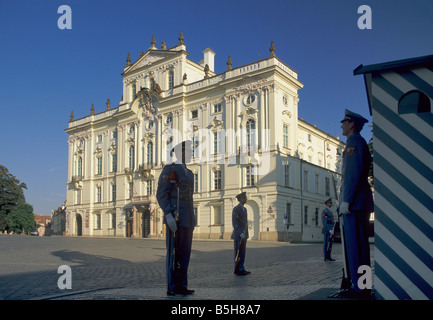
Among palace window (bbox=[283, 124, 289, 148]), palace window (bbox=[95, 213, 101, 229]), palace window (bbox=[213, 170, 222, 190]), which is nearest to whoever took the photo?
palace window (bbox=[283, 124, 289, 148])

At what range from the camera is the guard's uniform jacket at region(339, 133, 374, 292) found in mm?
4883

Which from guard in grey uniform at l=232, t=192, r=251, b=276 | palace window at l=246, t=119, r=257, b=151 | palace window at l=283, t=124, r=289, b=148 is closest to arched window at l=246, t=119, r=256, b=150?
palace window at l=246, t=119, r=257, b=151

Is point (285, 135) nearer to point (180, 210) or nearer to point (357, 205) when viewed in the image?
point (180, 210)

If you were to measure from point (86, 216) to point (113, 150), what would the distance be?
979 centimetres

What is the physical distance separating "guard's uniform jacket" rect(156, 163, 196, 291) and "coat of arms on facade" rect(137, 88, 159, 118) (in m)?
41.0

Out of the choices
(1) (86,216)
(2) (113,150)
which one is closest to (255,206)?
(2) (113,150)

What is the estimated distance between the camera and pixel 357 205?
4.91 meters

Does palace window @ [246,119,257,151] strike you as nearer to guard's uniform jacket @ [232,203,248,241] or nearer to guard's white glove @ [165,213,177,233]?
guard's uniform jacket @ [232,203,248,241]

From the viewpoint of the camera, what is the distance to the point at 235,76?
38906 millimetres

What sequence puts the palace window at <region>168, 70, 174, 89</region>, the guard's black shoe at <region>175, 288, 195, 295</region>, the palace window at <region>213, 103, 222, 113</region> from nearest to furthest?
the guard's black shoe at <region>175, 288, 195, 295</region>
the palace window at <region>213, 103, 222, 113</region>
the palace window at <region>168, 70, 174, 89</region>

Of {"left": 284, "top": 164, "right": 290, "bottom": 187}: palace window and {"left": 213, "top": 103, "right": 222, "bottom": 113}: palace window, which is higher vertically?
{"left": 213, "top": 103, "right": 222, "bottom": 113}: palace window

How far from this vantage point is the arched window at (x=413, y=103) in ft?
14.1

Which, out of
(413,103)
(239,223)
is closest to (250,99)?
(239,223)
